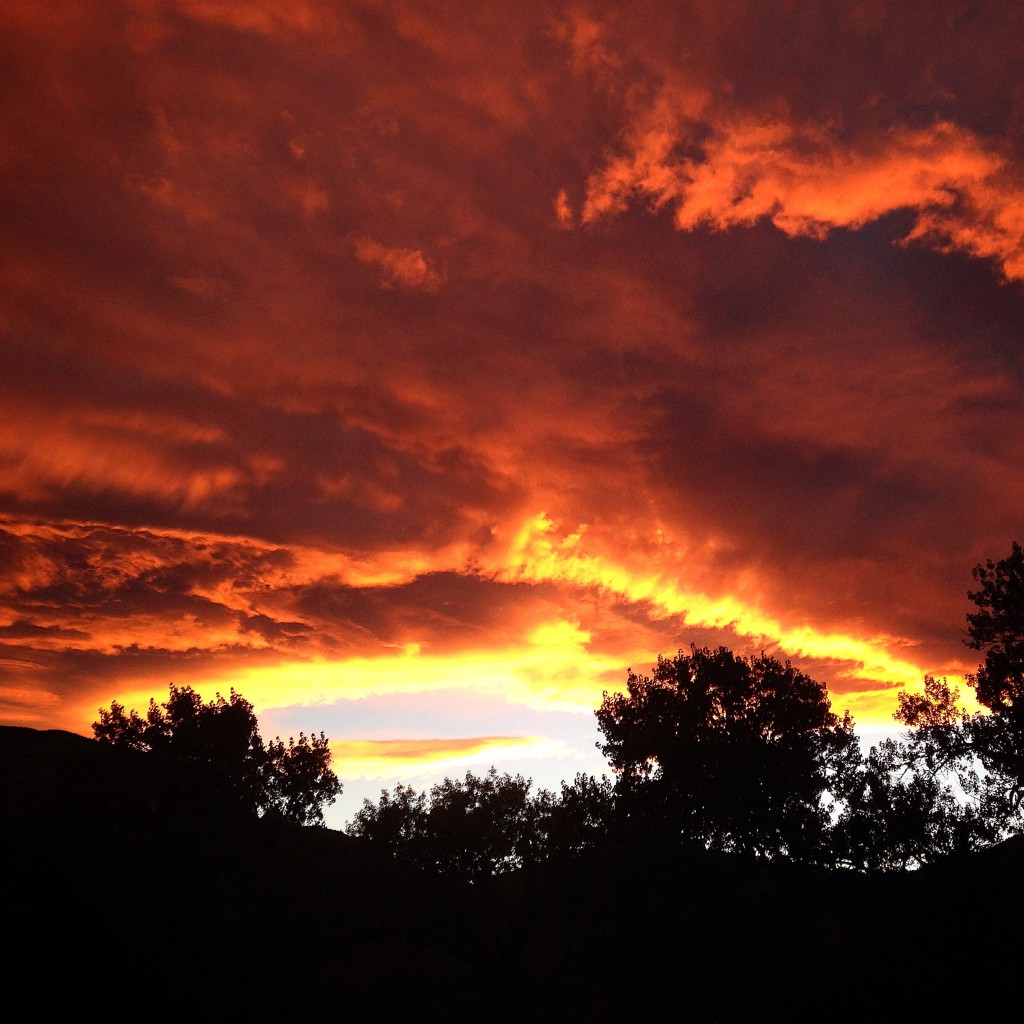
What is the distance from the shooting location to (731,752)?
40500 millimetres

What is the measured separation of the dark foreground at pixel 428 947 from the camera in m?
27.8

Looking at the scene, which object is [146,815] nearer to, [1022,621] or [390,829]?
[390,829]

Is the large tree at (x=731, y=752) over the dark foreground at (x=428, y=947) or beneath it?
over

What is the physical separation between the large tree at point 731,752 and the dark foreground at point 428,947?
2162 mm

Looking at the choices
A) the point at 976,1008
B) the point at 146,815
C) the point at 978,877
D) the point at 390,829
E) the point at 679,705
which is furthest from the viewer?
the point at 390,829

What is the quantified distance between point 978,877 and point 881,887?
4.59 m

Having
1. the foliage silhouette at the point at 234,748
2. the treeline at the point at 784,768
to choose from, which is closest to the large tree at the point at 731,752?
the treeline at the point at 784,768

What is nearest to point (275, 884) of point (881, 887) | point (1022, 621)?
point (881, 887)

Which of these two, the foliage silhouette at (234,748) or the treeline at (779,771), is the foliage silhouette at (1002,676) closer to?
the treeline at (779,771)

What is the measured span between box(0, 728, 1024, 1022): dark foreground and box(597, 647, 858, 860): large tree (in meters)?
2.16

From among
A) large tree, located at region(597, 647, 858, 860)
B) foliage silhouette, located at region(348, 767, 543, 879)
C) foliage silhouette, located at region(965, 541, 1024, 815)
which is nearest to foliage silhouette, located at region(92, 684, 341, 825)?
foliage silhouette, located at region(348, 767, 543, 879)

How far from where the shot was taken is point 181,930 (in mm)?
31500

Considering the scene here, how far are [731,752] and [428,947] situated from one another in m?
20.0

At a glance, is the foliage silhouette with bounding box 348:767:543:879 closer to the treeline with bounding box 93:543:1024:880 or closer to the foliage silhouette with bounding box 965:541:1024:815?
the treeline with bounding box 93:543:1024:880
